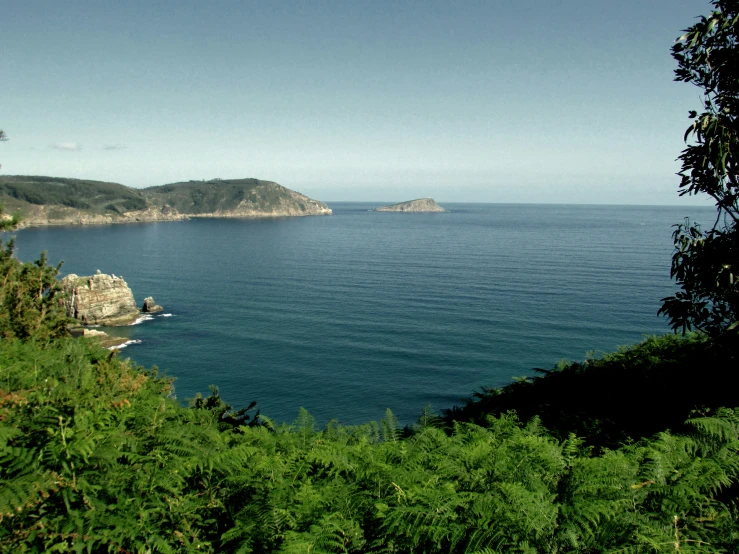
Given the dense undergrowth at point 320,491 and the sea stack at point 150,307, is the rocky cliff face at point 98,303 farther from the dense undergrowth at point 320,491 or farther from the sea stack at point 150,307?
the dense undergrowth at point 320,491

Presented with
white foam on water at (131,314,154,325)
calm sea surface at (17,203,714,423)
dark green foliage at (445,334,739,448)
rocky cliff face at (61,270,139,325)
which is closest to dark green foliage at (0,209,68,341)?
dark green foliage at (445,334,739,448)

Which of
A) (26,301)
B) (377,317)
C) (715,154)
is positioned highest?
(715,154)

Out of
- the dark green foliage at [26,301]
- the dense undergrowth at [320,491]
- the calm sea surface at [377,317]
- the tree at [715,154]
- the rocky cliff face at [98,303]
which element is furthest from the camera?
the rocky cliff face at [98,303]

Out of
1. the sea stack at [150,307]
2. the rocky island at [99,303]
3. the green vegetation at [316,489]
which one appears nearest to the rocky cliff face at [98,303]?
the rocky island at [99,303]

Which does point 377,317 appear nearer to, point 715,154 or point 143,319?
point 143,319

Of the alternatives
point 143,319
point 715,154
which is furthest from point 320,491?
point 143,319

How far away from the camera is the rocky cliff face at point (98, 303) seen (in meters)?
65.2

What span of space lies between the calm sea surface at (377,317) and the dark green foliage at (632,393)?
74.5 ft

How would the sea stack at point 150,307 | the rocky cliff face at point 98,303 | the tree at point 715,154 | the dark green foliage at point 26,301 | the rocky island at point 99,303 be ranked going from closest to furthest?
the tree at point 715,154 → the dark green foliage at point 26,301 → the rocky island at point 99,303 → the rocky cliff face at point 98,303 → the sea stack at point 150,307

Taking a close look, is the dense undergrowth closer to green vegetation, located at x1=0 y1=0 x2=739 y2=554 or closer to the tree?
green vegetation, located at x1=0 y1=0 x2=739 y2=554

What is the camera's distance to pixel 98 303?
66375mm

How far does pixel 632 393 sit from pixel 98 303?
228 ft

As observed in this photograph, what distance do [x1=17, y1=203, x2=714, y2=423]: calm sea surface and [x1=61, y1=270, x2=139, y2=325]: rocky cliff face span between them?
5557 millimetres

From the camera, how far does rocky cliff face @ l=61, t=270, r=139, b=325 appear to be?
214 feet
